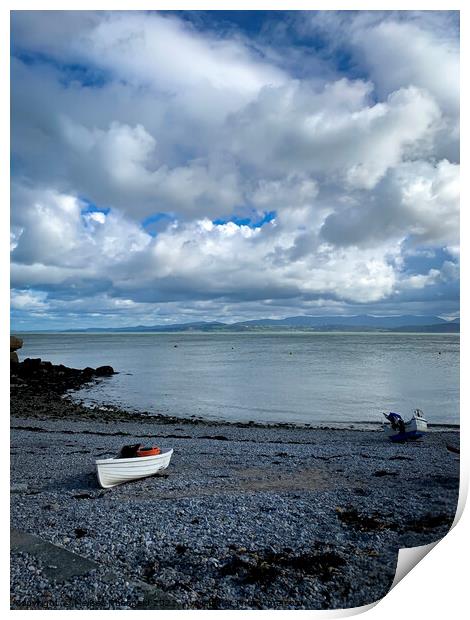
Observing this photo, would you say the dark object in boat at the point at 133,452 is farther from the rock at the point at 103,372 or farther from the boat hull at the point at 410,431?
the rock at the point at 103,372

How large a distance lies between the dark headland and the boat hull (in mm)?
1331

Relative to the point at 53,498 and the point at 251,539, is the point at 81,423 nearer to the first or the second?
the point at 53,498

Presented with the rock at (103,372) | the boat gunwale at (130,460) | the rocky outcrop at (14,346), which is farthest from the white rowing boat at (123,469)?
the rock at (103,372)

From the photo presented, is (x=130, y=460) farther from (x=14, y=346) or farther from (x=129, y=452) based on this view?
(x=14, y=346)

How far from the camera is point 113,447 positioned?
8.57 meters

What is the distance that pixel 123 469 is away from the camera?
5473mm

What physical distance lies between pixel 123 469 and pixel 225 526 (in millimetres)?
1868

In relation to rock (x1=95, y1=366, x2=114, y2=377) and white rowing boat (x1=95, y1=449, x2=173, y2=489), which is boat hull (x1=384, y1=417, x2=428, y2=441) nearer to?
white rowing boat (x1=95, y1=449, x2=173, y2=489)

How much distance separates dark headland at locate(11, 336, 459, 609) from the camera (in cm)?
310

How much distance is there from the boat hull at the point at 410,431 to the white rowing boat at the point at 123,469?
5813 mm

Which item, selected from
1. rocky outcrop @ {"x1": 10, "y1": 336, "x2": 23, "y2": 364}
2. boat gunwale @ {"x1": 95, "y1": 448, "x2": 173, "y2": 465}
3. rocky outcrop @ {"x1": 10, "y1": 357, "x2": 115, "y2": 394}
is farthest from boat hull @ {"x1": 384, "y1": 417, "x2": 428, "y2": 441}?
rocky outcrop @ {"x1": 10, "y1": 357, "x2": 115, "y2": 394}
